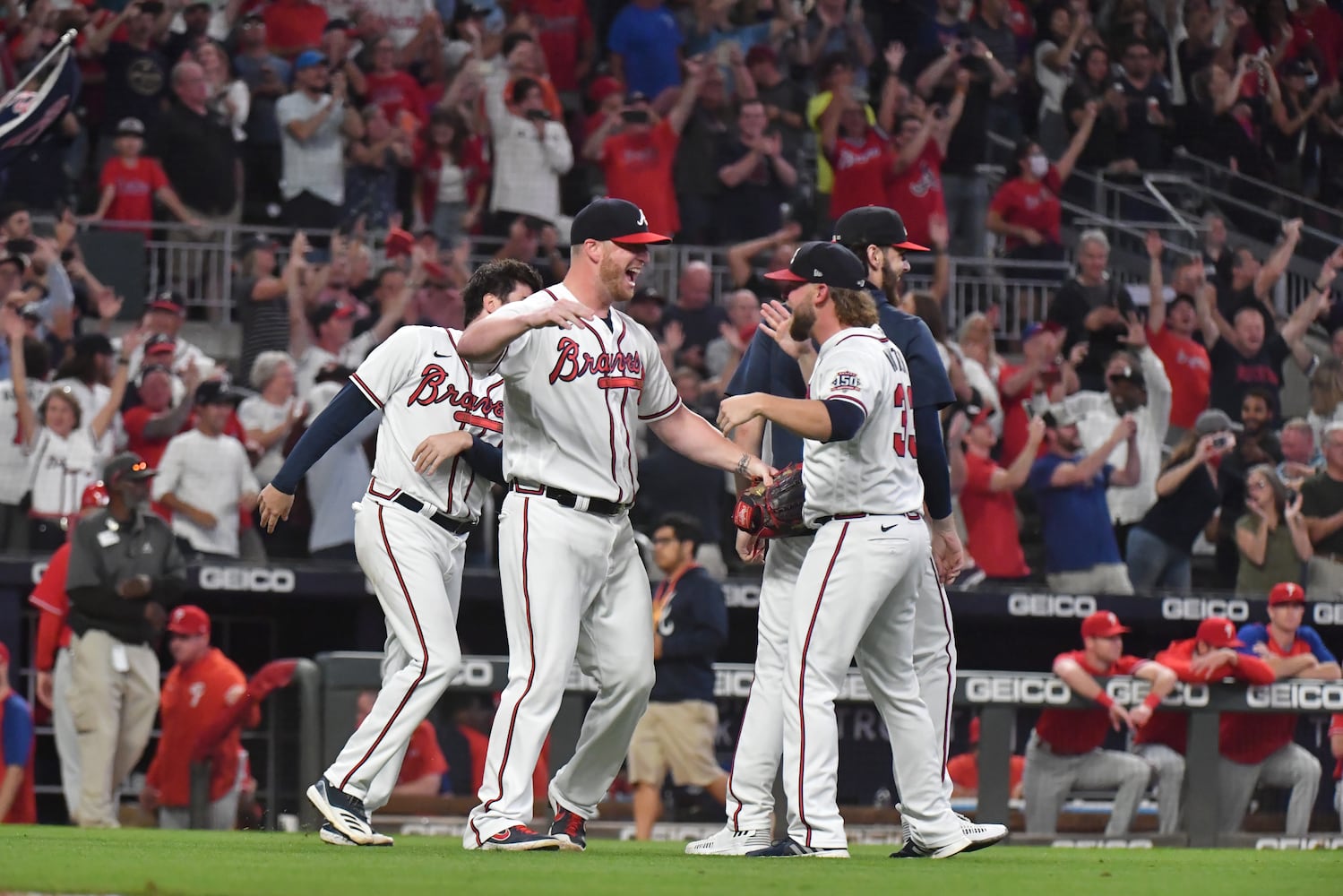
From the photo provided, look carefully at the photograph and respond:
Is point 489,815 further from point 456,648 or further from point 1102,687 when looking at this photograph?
point 1102,687

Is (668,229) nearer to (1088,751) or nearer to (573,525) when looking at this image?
(1088,751)

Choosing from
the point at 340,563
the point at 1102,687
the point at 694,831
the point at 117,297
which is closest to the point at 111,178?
the point at 117,297

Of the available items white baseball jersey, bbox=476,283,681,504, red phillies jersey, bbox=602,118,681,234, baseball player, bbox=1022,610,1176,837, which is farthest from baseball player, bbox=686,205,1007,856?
red phillies jersey, bbox=602,118,681,234

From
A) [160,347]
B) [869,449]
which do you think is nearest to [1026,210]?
[160,347]

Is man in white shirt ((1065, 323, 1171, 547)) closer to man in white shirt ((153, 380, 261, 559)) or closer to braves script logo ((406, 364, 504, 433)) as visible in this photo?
man in white shirt ((153, 380, 261, 559))

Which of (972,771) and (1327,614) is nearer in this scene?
(972,771)

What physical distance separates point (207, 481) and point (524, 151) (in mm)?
3794

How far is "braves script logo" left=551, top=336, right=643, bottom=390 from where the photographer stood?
19.6 ft

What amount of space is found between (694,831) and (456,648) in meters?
3.15

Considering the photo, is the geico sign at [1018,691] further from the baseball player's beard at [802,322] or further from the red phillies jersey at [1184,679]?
the baseball player's beard at [802,322]

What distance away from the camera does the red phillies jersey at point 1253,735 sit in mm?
9352

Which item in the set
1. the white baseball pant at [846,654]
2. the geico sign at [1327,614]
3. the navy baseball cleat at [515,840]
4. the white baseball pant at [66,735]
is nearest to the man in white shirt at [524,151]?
the white baseball pant at [66,735]

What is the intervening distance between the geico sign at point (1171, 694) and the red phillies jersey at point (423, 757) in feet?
9.91

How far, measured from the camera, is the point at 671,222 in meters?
13.6
